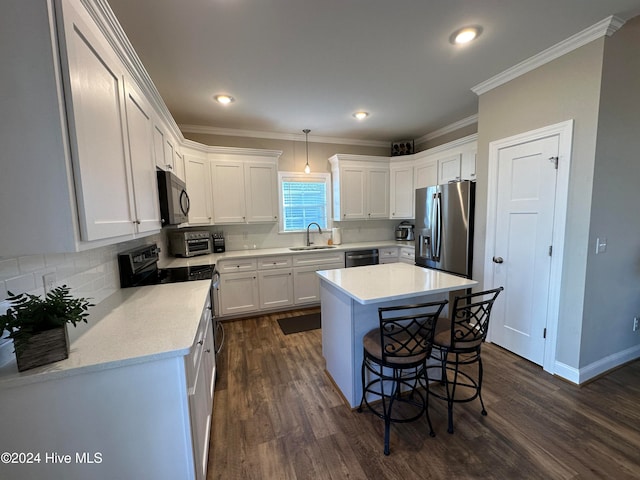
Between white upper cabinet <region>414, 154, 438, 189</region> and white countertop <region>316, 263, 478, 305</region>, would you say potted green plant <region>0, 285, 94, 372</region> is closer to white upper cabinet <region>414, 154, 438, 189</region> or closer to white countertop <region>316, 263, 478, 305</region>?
white countertop <region>316, 263, 478, 305</region>

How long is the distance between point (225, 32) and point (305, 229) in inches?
117

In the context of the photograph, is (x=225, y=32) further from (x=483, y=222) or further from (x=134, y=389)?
(x=483, y=222)

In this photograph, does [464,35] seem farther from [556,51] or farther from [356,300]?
[356,300]

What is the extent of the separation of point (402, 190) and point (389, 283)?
292 cm

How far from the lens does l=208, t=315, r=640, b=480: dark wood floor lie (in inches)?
58.7

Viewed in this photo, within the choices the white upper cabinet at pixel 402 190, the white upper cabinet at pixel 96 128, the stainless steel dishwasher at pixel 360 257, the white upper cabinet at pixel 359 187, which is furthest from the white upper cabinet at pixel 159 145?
the white upper cabinet at pixel 402 190

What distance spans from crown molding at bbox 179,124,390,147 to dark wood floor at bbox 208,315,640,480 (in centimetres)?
323

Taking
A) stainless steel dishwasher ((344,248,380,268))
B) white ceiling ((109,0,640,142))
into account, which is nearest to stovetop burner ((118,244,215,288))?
white ceiling ((109,0,640,142))

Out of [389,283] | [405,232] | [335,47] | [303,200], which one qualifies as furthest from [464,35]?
[405,232]

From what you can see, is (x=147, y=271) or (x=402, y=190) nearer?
(x=147, y=271)

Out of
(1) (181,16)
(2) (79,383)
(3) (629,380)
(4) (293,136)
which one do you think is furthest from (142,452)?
(4) (293,136)

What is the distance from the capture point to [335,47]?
2072 mm

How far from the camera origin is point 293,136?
426 centimetres

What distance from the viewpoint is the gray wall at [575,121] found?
1.99 meters
